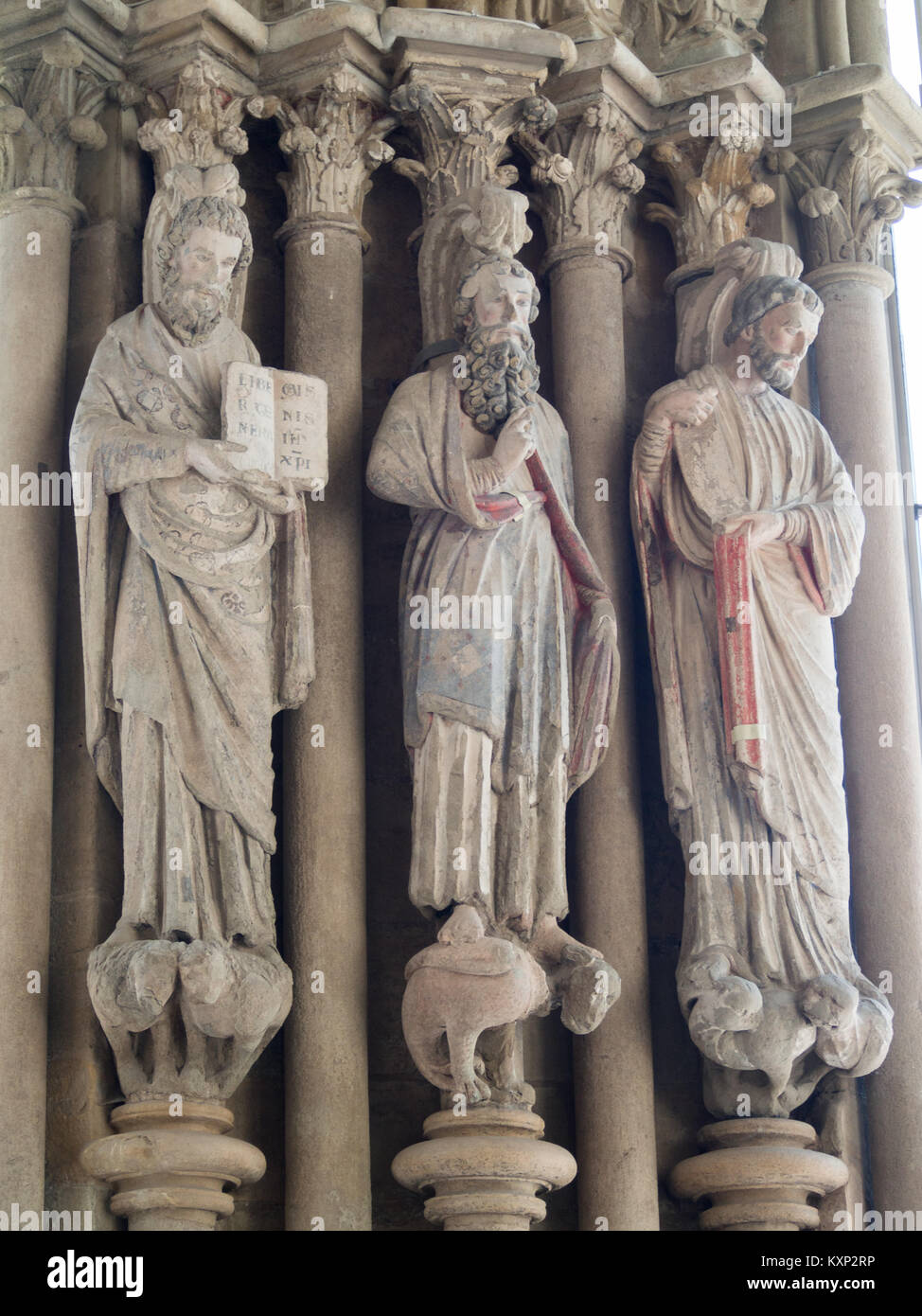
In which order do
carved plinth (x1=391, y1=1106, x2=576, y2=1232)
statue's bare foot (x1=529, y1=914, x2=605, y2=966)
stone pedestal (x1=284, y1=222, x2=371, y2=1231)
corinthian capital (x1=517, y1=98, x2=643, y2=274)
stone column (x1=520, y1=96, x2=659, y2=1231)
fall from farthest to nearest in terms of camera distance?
1. corinthian capital (x1=517, y1=98, x2=643, y2=274)
2. stone column (x1=520, y1=96, x2=659, y2=1231)
3. statue's bare foot (x1=529, y1=914, x2=605, y2=966)
4. stone pedestal (x1=284, y1=222, x2=371, y2=1231)
5. carved plinth (x1=391, y1=1106, x2=576, y2=1232)

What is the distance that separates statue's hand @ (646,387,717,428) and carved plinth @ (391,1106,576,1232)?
219 cm

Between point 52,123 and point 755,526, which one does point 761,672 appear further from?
point 52,123

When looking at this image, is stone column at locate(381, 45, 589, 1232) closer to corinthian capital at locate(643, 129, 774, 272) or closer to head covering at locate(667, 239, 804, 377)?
corinthian capital at locate(643, 129, 774, 272)

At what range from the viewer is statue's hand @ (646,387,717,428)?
27.2ft

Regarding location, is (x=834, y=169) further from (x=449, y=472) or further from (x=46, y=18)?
(x=46, y=18)

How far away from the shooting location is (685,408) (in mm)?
8305

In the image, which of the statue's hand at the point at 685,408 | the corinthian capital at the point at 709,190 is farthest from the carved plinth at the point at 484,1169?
the corinthian capital at the point at 709,190

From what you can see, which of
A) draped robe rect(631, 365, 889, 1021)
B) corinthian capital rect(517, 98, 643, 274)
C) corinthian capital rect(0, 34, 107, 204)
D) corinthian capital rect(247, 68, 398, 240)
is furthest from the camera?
corinthian capital rect(517, 98, 643, 274)

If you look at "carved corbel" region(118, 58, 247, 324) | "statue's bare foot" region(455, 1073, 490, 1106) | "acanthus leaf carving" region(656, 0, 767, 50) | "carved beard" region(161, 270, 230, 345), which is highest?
"acanthus leaf carving" region(656, 0, 767, 50)

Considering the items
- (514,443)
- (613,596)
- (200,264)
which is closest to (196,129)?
(200,264)

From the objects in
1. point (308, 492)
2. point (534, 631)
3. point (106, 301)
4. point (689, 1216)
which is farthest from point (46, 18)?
point (689, 1216)

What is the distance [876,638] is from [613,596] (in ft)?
3.03

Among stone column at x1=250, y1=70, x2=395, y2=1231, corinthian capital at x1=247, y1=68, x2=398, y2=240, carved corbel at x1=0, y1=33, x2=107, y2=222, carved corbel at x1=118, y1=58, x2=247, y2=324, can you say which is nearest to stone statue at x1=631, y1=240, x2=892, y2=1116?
stone column at x1=250, y1=70, x2=395, y2=1231

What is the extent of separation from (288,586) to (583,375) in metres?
1.31
